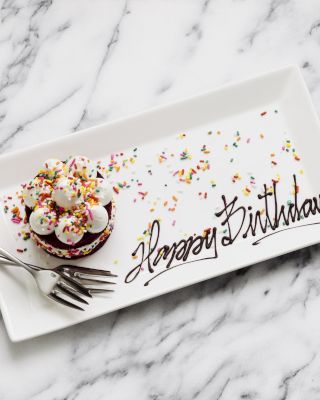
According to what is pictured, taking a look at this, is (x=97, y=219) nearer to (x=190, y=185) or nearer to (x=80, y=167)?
(x=80, y=167)

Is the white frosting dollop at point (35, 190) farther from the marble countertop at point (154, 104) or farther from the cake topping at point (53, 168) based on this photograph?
the marble countertop at point (154, 104)

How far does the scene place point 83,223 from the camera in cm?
193

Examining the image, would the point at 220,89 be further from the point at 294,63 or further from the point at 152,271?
the point at 152,271

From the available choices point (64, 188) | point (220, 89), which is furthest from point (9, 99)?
point (220, 89)

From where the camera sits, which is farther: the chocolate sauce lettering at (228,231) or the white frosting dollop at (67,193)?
the chocolate sauce lettering at (228,231)

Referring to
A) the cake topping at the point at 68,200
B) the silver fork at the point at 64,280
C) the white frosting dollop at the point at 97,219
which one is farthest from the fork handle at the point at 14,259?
the white frosting dollop at the point at 97,219

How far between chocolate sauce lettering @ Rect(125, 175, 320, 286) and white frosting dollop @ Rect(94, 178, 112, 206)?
0.21 m

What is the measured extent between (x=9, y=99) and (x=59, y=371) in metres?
0.93

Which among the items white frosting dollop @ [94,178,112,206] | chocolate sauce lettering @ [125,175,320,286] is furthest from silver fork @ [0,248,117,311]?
white frosting dollop @ [94,178,112,206]

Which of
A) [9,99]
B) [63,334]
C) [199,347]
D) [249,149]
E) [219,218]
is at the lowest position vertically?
[199,347]

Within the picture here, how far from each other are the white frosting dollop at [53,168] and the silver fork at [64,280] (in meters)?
0.29

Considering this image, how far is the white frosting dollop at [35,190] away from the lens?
6.34ft

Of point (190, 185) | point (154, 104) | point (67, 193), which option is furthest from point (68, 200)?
point (154, 104)

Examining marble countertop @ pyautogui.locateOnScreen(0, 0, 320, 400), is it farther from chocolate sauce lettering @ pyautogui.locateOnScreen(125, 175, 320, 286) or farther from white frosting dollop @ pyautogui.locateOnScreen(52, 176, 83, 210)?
white frosting dollop @ pyautogui.locateOnScreen(52, 176, 83, 210)
